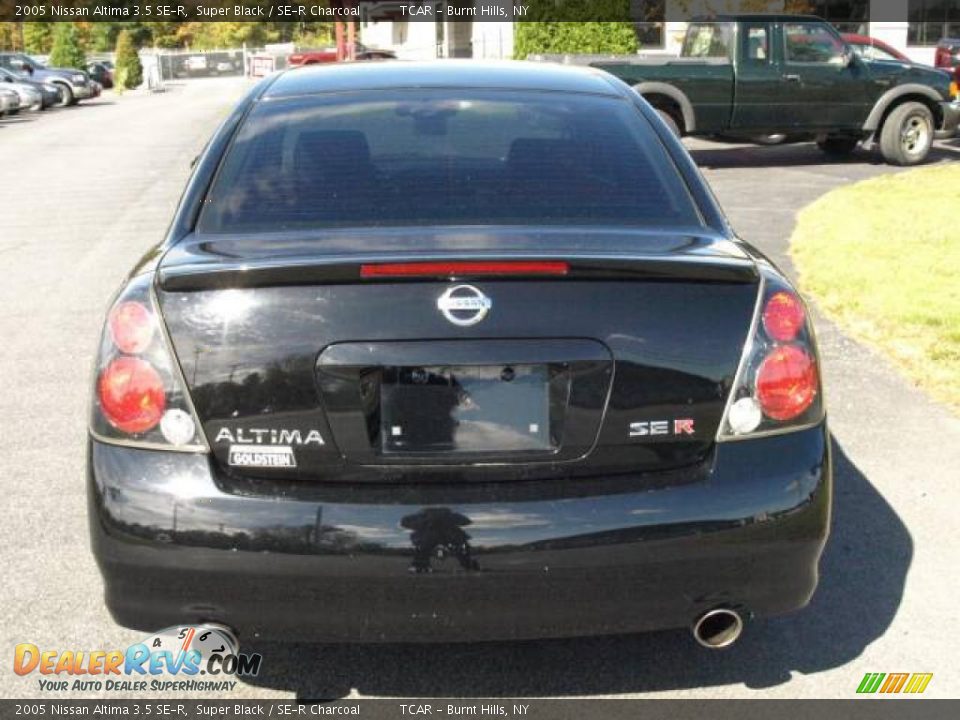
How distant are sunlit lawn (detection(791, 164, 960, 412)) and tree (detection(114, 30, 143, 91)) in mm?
53322

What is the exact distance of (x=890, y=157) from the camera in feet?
61.0

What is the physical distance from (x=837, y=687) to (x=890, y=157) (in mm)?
16274

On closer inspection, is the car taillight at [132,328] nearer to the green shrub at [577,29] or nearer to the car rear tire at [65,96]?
the green shrub at [577,29]

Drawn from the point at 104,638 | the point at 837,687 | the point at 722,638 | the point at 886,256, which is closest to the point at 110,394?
the point at 104,638

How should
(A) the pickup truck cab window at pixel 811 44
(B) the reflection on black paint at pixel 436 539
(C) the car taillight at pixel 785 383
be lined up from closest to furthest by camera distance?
(B) the reflection on black paint at pixel 436 539
(C) the car taillight at pixel 785 383
(A) the pickup truck cab window at pixel 811 44

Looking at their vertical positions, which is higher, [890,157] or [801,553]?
[801,553]

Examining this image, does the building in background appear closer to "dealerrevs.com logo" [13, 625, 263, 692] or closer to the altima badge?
"dealerrevs.com logo" [13, 625, 263, 692]

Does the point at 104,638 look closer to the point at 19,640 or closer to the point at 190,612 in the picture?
the point at 19,640

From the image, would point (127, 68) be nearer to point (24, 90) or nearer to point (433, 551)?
point (24, 90)

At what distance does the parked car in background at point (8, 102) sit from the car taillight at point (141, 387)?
34363 mm

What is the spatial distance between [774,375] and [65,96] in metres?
43.6

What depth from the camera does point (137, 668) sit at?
12.1ft

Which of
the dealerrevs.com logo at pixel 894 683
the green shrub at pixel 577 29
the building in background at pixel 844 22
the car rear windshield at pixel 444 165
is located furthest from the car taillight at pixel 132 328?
the building in background at pixel 844 22

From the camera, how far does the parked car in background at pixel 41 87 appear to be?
1555 inches
